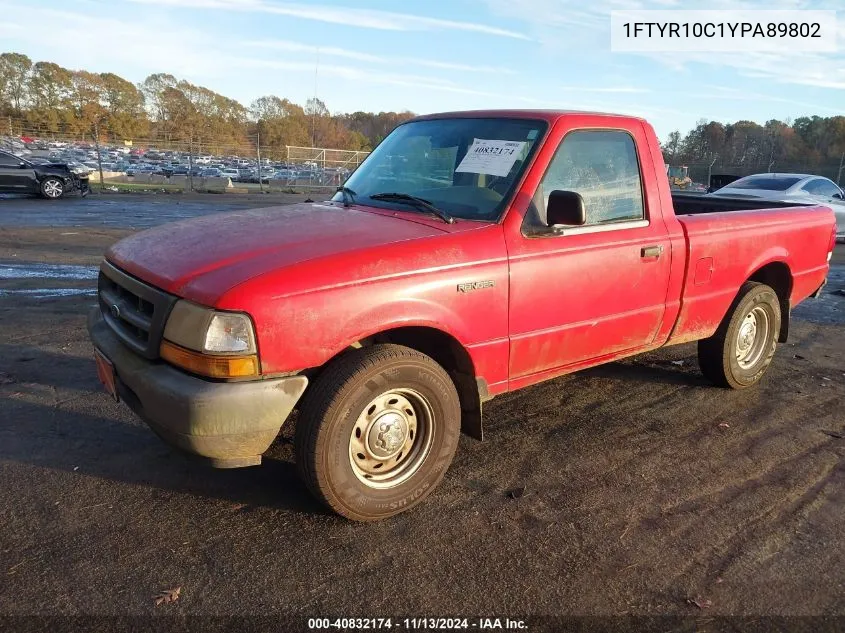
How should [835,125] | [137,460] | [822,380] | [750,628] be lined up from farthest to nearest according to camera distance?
[835,125] → [822,380] → [137,460] → [750,628]

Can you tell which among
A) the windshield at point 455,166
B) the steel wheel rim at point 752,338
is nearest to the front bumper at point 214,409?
the windshield at point 455,166

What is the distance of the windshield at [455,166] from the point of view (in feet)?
11.3

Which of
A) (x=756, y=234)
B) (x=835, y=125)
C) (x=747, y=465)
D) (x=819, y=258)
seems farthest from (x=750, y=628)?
(x=835, y=125)

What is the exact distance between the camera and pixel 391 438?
302 centimetres

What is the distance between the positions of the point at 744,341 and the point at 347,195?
3.31 m

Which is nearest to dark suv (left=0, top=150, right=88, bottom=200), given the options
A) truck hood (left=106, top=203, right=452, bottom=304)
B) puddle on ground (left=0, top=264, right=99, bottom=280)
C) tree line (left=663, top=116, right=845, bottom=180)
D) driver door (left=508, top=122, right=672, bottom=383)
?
puddle on ground (left=0, top=264, right=99, bottom=280)

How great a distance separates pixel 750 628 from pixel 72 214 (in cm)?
1614

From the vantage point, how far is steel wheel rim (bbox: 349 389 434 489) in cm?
295

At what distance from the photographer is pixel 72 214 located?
1486cm

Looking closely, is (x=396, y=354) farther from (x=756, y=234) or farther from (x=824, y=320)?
(x=824, y=320)

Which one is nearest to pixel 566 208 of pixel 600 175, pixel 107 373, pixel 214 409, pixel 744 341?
pixel 600 175

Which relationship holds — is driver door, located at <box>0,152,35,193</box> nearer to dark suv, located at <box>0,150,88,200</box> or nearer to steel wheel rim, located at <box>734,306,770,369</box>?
dark suv, located at <box>0,150,88,200</box>

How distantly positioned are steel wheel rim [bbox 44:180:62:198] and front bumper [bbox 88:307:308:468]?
18519 mm

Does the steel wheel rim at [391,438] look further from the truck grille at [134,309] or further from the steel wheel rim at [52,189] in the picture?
the steel wheel rim at [52,189]
